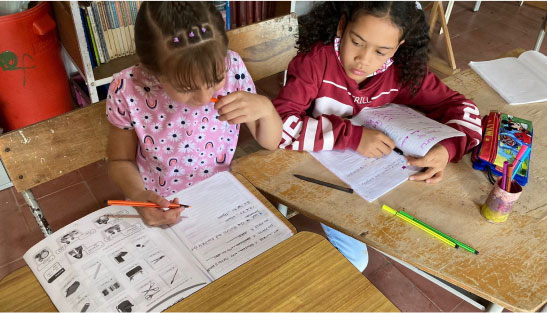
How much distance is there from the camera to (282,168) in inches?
44.5

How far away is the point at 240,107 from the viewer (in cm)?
99

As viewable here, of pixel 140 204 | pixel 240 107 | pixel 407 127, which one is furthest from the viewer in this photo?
pixel 407 127

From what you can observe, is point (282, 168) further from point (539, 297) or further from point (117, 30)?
point (117, 30)

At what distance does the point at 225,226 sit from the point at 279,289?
0.65ft

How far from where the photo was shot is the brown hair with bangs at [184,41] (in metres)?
0.83

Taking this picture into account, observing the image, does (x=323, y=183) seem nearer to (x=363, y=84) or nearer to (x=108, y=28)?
(x=363, y=84)

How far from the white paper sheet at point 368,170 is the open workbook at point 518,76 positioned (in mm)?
562

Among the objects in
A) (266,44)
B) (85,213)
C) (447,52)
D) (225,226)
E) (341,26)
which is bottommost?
(85,213)

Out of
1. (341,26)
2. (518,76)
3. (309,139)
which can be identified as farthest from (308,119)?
(518,76)

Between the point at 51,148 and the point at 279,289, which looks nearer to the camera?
the point at 279,289

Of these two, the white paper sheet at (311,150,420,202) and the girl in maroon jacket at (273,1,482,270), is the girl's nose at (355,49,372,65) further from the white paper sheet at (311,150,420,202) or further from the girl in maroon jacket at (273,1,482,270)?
the white paper sheet at (311,150,420,202)

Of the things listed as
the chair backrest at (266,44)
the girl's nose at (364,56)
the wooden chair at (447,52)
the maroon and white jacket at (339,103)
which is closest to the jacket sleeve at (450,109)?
the maroon and white jacket at (339,103)

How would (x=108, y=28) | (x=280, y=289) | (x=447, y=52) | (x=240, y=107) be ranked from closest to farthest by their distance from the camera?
1. (x=280, y=289)
2. (x=240, y=107)
3. (x=108, y=28)
4. (x=447, y=52)

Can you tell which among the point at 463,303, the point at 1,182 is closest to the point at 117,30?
the point at 1,182
